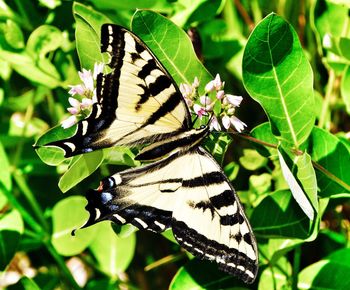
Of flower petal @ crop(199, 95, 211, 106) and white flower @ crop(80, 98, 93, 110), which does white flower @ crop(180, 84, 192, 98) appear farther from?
white flower @ crop(80, 98, 93, 110)

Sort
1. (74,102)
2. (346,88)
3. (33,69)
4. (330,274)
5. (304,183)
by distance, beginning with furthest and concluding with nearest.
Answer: (33,69)
(346,88)
(330,274)
(74,102)
(304,183)

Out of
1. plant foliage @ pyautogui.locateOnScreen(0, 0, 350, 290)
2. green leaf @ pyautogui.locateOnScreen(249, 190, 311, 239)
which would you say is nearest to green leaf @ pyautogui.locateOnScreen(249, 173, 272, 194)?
plant foliage @ pyautogui.locateOnScreen(0, 0, 350, 290)

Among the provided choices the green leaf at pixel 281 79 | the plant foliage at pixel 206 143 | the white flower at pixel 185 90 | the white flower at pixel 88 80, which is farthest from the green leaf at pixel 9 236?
the green leaf at pixel 281 79

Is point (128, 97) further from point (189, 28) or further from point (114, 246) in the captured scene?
point (114, 246)

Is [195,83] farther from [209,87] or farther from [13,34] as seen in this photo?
[13,34]

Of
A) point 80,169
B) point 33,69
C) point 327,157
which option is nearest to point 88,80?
point 80,169

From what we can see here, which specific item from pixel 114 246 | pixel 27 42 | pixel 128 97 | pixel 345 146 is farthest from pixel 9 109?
pixel 345 146
